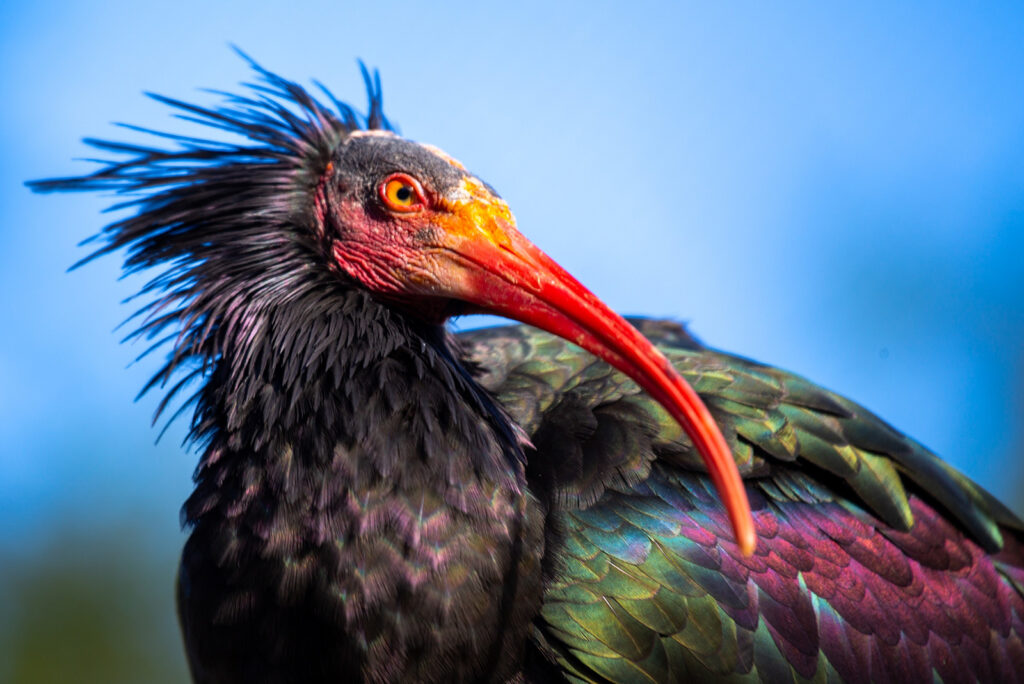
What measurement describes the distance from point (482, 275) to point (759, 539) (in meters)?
1.62

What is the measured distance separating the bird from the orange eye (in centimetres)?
1

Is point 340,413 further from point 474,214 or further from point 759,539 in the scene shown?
point 759,539

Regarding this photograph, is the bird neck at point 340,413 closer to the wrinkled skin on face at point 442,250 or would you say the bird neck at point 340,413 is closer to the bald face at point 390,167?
the wrinkled skin on face at point 442,250

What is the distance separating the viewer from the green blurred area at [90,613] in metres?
15.1

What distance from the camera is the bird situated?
3688mm

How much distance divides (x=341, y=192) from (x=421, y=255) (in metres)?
0.54

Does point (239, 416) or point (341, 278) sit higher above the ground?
point (341, 278)

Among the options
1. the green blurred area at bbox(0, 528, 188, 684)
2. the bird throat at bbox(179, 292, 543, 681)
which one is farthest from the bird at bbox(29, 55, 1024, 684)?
the green blurred area at bbox(0, 528, 188, 684)

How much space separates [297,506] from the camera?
3719 mm

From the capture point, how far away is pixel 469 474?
3852 mm

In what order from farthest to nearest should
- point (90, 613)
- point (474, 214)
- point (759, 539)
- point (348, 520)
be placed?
point (90, 613), point (759, 539), point (474, 214), point (348, 520)

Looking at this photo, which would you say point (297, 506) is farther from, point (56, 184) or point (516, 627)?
point (56, 184)

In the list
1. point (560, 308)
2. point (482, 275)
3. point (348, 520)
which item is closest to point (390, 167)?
point (482, 275)

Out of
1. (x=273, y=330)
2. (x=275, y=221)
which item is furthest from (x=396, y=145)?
(x=273, y=330)
